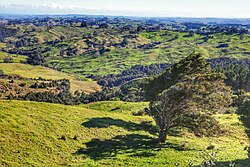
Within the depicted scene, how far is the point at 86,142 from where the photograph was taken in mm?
36156

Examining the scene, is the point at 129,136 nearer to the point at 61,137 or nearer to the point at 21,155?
the point at 61,137

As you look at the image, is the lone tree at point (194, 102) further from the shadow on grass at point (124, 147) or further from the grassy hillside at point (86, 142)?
the grassy hillside at point (86, 142)

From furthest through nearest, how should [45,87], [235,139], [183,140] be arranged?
[45,87] < [235,139] < [183,140]

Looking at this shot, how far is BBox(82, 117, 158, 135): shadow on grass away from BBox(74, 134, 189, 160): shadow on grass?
3602mm

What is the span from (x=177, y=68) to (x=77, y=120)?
56.4 feet

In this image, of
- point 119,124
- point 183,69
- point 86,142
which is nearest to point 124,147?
point 86,142

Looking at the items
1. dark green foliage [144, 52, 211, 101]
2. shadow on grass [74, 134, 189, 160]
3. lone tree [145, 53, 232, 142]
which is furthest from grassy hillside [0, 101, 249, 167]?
dark green foliage [144, 52, 211, 101]

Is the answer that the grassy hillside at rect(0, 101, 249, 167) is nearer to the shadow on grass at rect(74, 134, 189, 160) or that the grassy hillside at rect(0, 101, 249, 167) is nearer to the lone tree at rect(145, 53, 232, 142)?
the shadow on grass at rect(74, 134, 189, 160)

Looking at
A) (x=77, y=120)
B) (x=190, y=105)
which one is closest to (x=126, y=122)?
(x=77, y=120)

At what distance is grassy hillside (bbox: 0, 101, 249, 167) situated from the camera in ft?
102

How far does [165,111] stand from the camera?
39.4 meters

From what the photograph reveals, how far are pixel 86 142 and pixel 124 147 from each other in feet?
14.6

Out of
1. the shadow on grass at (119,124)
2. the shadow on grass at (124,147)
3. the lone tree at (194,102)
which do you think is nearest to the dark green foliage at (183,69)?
the shadow on grass at (119,124)

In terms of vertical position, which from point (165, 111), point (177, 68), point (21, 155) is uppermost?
point (177, 68)
